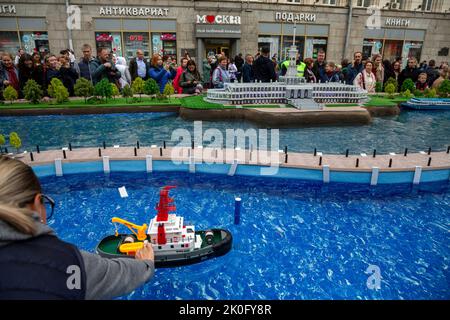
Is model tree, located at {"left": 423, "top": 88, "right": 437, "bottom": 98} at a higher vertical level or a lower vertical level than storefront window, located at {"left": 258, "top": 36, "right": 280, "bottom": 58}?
lower

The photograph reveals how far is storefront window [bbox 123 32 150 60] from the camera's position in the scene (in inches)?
1183

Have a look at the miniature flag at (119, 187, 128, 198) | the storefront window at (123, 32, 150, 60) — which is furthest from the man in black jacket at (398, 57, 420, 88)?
the miniature flag at (119, 187, 128, 198)

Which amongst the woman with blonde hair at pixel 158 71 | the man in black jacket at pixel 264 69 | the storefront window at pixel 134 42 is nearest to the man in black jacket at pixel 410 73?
the man in black jacket at pixel 264 69

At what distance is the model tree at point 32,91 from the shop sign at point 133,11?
42.0ft

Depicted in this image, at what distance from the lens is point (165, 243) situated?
7.02m

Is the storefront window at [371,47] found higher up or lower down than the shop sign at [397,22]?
lower down

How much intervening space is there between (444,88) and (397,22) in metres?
14.4

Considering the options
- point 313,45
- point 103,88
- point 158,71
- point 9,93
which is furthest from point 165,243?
point 313,45

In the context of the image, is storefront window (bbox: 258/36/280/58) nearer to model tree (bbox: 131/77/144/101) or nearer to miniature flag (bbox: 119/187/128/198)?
model tree (bbox: 131/77/144/101)

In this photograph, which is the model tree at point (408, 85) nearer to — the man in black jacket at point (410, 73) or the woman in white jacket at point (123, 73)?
the man in black jacket at point (410, 73)

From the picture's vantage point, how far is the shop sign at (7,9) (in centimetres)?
2741

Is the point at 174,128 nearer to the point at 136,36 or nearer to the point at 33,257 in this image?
the point at 33,257
